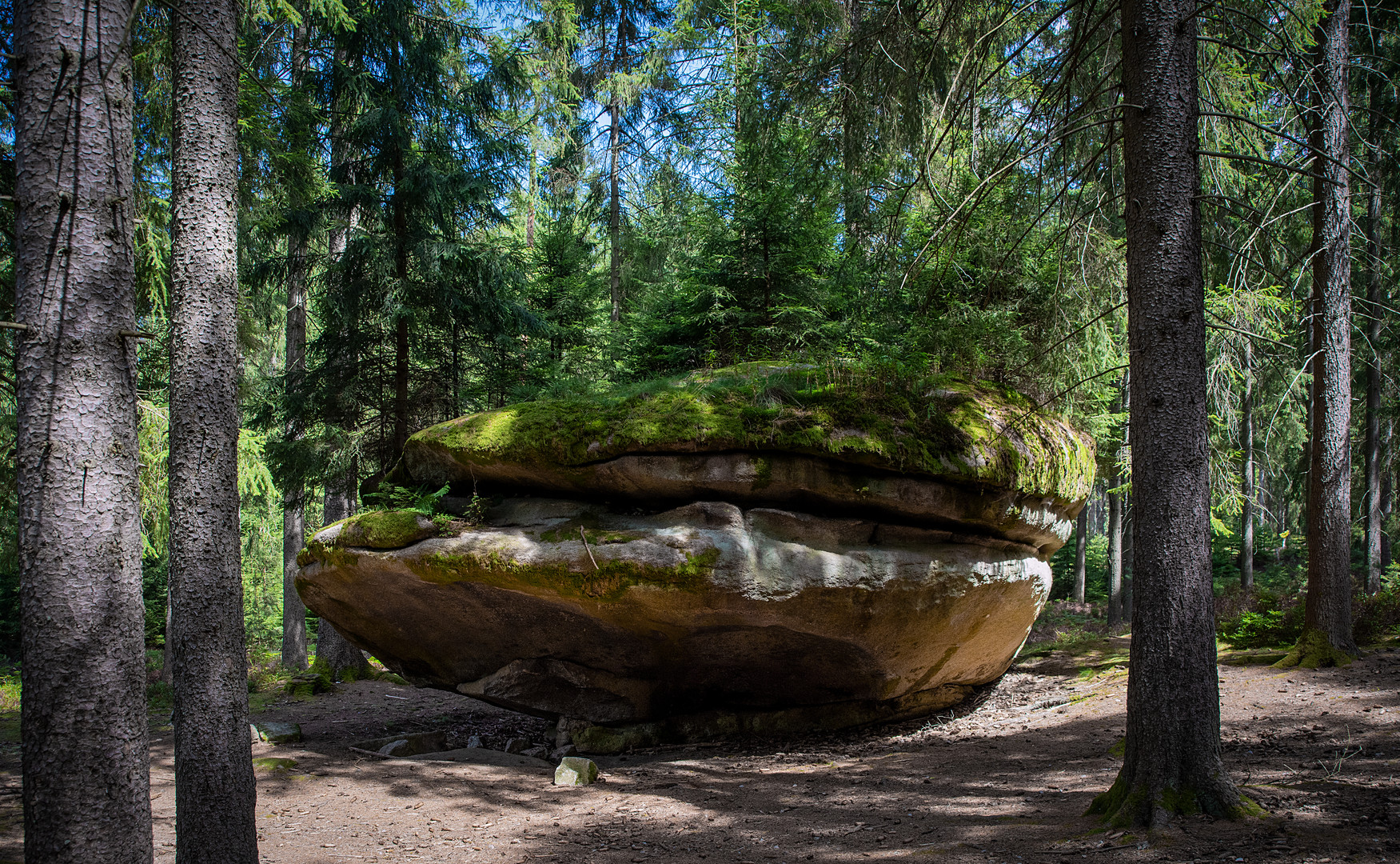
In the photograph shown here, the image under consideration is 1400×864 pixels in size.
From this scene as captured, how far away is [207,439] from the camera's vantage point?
502cm

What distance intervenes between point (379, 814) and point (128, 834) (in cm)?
331

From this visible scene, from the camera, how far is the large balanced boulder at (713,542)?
7.12 m

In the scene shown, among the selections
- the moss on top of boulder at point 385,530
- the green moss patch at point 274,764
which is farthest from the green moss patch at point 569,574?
A: the green moss patch at point 274,764

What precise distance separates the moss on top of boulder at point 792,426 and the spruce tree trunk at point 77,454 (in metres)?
4.02

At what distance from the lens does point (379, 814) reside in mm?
6512

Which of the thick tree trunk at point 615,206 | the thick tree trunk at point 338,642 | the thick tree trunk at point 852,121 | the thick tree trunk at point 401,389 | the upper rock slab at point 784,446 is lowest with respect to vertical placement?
the thick tree trunk at point 338,642

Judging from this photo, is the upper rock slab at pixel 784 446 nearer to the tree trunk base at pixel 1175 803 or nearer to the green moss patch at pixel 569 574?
the green moss patch at pixel 569 574

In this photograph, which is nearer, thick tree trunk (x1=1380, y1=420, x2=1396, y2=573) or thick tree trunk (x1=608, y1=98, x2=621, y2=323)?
thick tree trunk (x1=608, y1=98, x2=621, y2=323)

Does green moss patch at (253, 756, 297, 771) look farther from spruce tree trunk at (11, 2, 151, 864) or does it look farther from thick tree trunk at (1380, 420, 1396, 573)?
thick tree trunk at (1380, 420, 1396, 573)

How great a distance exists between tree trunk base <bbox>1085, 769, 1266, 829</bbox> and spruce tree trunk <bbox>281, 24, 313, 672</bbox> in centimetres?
1009

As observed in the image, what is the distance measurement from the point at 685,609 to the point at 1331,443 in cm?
796

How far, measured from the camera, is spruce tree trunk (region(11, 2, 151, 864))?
3414 millimetres

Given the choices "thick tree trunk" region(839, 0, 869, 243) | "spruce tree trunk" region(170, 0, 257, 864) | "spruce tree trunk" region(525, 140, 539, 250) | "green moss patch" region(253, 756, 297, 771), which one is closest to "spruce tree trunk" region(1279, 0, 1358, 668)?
"thick tree trunk" region(839, 0, 869, 243)

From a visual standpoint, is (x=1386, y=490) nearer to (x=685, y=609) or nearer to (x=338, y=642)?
(x=685, y=609)
